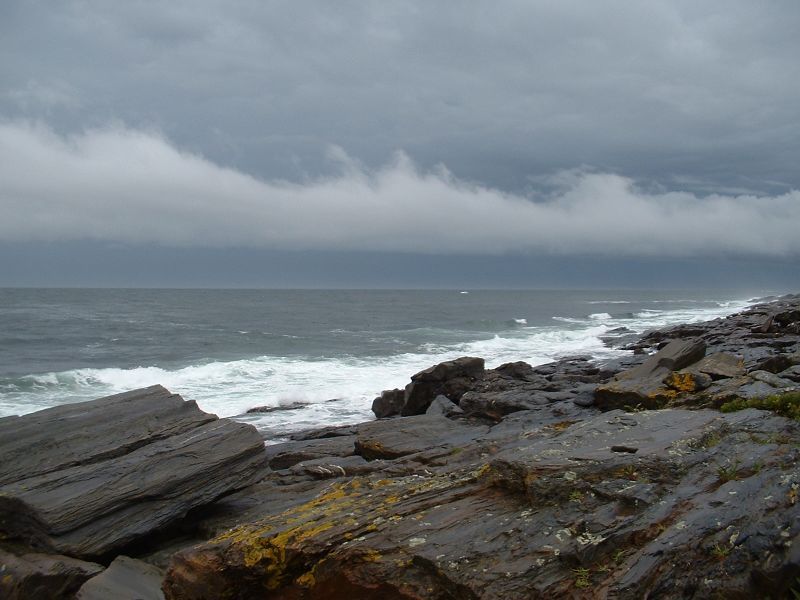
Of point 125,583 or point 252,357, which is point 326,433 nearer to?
point 125,583

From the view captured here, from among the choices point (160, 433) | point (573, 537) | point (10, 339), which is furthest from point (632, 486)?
point (10, 339)

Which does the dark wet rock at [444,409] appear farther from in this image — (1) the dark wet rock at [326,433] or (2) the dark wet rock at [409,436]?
(2) the dark wet rock at [409,436]

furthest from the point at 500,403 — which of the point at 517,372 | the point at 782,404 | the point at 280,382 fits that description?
the point at 280,382

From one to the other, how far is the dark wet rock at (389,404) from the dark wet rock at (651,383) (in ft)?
27.6

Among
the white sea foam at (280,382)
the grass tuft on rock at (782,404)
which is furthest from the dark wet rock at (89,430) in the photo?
the white sea foam at (280,382)

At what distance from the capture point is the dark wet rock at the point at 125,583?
23.2 feet

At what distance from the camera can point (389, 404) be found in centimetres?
2203

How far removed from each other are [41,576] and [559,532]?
21.8 feet

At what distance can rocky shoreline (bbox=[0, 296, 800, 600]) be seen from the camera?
15.6ft

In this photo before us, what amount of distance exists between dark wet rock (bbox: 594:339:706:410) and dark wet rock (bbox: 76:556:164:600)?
30.0ft

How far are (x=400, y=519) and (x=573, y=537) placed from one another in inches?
65.5

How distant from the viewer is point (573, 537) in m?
5.05

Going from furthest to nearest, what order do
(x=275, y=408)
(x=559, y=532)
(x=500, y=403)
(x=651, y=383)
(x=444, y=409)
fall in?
(x=275, y=408) < (x=444, y=409) < (x=500, y=403) < (x=651, y=383) < (x=559, y=532)

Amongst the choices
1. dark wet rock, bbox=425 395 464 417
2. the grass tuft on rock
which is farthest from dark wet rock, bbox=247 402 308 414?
the grass tuft on rock
